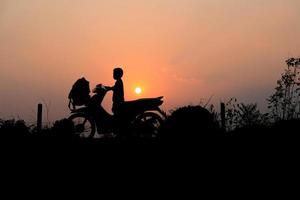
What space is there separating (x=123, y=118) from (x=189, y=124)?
327cm

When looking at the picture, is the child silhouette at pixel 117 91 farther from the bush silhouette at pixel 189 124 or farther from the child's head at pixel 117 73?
the bush silhouette at pixel 189 124

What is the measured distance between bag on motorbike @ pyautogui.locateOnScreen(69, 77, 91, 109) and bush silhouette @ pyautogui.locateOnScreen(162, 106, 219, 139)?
148 inches

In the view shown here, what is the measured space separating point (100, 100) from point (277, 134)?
5.15 m

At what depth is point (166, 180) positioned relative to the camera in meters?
7.46

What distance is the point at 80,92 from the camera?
12.9m

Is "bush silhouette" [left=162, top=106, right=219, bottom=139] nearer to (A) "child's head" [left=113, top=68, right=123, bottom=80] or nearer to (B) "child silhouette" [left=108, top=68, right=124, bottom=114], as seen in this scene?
(B) "child silhouette" [left=108, top=68, right=124, bottom=114]

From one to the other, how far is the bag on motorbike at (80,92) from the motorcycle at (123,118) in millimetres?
181

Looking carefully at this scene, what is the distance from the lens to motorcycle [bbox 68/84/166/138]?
1230 cm

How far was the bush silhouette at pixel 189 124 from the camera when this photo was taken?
9.32 metres

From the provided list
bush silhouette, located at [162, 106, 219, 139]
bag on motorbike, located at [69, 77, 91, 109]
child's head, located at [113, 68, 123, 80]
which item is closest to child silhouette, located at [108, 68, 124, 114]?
child's head, located at [113, 68, 123, 80]

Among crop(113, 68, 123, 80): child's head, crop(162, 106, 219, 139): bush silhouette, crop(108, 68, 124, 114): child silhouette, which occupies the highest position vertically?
crop(113, 68, 123, 80): child's head

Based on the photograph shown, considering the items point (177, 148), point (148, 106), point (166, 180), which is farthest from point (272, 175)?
point (148, 106)

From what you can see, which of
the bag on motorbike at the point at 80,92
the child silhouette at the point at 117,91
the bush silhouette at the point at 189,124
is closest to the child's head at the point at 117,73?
the child silhouette at the point at 117,91

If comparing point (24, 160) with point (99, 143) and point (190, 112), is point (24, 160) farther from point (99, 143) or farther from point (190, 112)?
point (190, 112)
